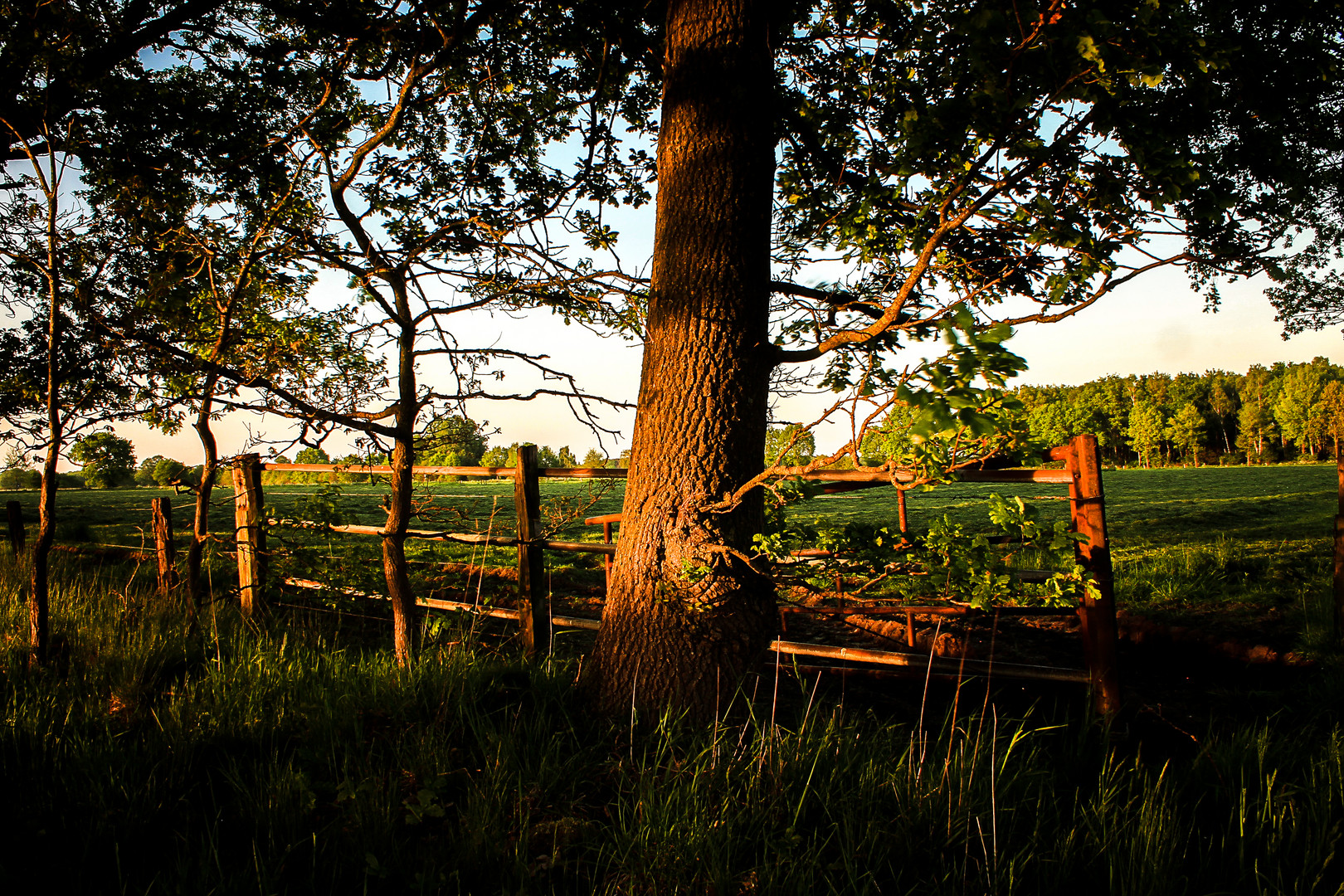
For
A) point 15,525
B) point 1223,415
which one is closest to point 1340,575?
point 15,525

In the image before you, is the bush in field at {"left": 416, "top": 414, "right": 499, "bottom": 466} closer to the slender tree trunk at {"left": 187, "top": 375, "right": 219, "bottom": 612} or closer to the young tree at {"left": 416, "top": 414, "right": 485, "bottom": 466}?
the young tree at {"left": 416, "top": 414, "right": 485, "bottom": 466}

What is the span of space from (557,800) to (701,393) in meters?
1.68

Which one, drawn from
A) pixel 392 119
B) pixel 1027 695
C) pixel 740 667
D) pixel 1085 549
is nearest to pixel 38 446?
pixel 392 119

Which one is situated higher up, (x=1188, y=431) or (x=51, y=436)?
(x=1188, y=431)

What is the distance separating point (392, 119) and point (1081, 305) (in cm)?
348

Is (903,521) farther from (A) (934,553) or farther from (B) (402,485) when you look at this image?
(B) (402,485)

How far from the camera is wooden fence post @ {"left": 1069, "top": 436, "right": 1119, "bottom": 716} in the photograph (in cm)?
366

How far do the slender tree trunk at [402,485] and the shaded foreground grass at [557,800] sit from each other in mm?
503

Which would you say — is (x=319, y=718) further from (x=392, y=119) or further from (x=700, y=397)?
(x=392, y=119)

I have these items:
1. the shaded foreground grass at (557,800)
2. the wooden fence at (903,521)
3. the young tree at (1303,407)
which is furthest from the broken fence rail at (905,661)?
the young tree at (1303,407)

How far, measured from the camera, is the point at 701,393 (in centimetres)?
274

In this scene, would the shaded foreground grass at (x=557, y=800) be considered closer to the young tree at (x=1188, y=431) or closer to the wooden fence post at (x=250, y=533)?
the wooden fence post at (x=250, y=533)

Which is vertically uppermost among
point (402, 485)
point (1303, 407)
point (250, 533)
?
point (1303, 407)

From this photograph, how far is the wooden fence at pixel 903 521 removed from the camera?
3658 millimetres
